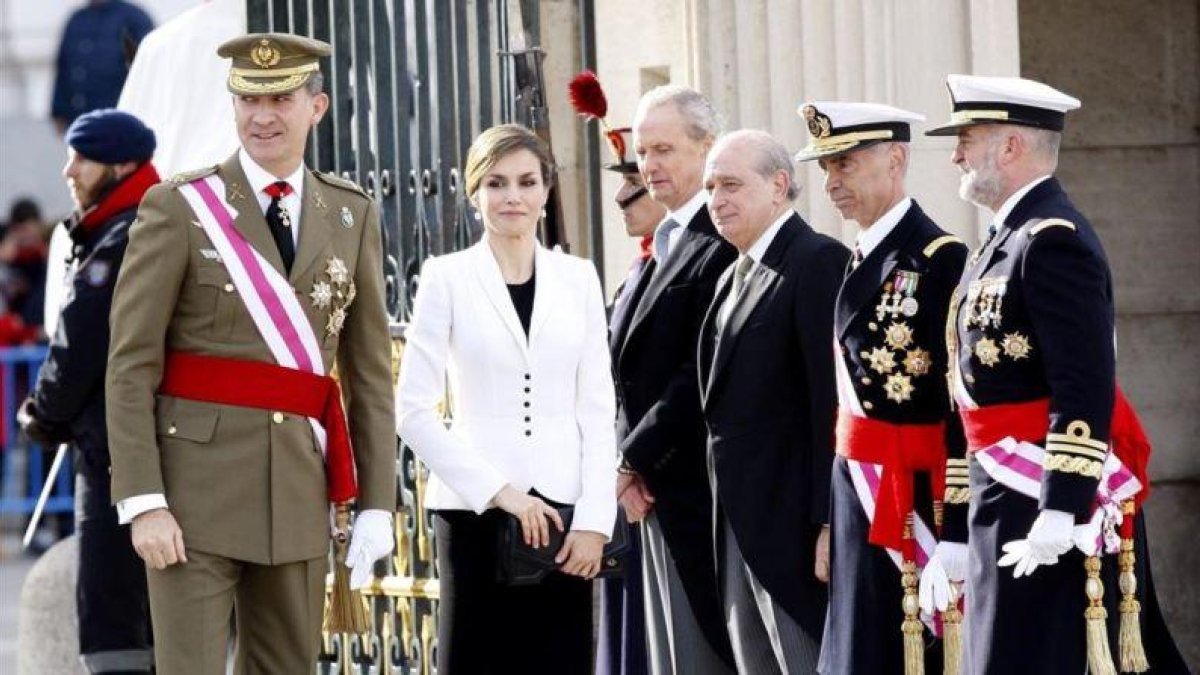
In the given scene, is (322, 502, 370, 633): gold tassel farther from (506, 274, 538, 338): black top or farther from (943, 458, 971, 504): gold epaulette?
(943, 458, 971, 504): gold epaulette

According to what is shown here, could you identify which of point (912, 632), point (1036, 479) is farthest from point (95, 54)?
point (1036, 479)

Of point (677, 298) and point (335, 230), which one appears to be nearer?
point (335, 230)

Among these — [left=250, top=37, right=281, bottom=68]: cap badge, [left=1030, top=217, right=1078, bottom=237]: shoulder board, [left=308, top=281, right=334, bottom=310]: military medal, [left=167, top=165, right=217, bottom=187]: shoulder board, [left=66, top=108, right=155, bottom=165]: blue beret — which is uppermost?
[left=250, top=37, right=281, bottom=68]: cap badge

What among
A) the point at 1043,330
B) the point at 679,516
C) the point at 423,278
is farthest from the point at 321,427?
the point at 1043,330

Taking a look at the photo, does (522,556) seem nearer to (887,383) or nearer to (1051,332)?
(887,383)

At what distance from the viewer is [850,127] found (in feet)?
20.9

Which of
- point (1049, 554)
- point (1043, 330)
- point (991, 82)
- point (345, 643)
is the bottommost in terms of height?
point (345, 643)

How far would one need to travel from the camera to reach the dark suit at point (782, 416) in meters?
6.52

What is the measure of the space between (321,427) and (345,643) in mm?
2427

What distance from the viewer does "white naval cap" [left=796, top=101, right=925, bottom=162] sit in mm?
6379

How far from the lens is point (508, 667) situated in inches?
257

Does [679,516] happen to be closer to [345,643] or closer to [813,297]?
→ [813,297]

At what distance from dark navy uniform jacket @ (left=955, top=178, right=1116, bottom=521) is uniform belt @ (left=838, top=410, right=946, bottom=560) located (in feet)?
1.30

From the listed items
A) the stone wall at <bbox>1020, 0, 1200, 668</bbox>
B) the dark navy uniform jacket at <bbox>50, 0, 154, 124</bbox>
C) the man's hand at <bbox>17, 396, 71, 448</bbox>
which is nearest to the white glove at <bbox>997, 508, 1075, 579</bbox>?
the stone wall at <bbox>1020, 0, 1200, 668</bbox>
